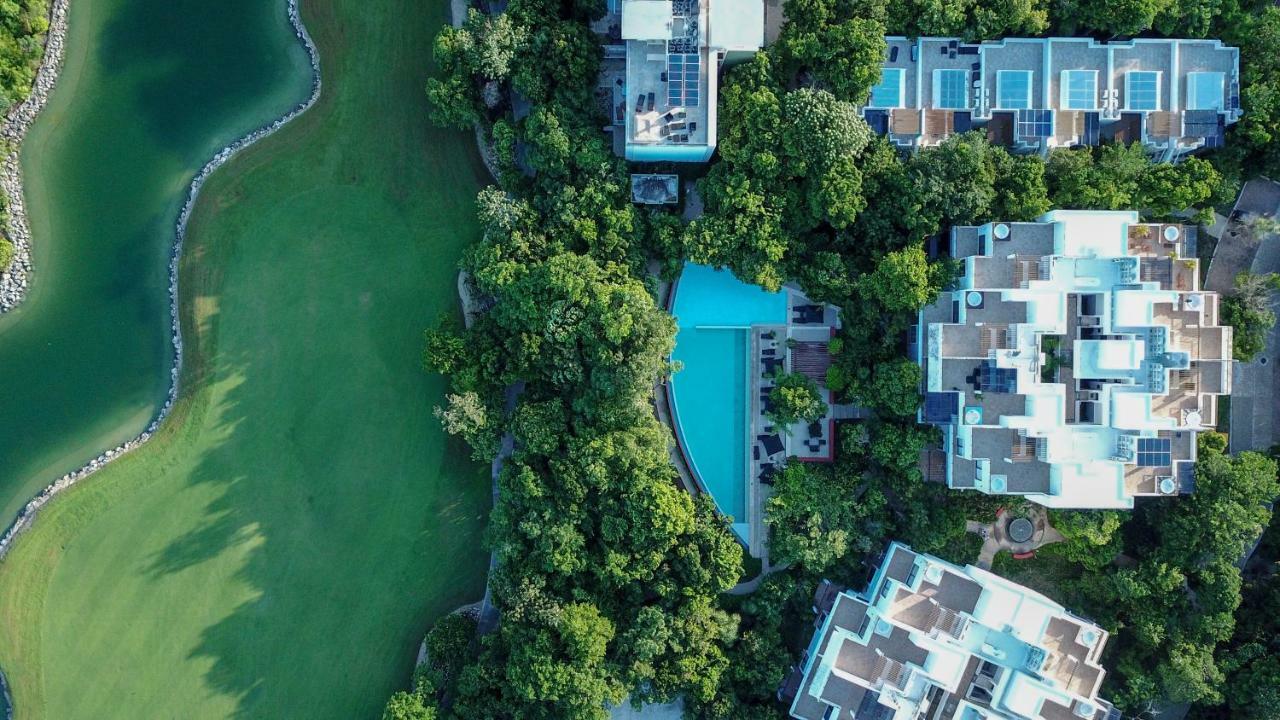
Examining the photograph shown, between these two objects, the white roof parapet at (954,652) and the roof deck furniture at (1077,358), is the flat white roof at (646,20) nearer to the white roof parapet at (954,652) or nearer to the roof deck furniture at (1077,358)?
the roof deck furniture at (1077,358)

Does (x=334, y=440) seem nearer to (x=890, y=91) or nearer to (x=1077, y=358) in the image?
(x=890, y=91)

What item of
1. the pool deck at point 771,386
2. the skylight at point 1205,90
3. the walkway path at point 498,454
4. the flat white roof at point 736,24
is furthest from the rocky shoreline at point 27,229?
the skylight at point 1205,90

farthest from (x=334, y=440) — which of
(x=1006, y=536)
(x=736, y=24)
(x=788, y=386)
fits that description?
(x=1006, y=536)

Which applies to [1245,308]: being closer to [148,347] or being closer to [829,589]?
[829,589]

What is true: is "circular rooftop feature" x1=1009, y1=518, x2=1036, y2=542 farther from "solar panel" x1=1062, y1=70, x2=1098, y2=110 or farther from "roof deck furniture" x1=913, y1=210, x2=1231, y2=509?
"solar panel" x1=1062, y1=70, x2=1098, y2=110

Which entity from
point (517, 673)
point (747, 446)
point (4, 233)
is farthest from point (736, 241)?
point (4, 233)

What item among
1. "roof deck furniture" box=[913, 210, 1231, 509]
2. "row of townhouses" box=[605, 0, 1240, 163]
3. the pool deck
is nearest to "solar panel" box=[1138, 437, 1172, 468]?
"roof deck furniture" box=[913, 210, 1231, 509]
